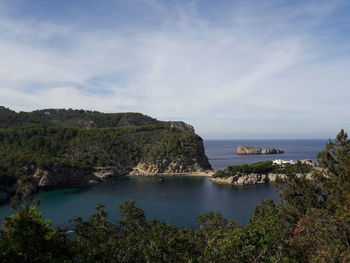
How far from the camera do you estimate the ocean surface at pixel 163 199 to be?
1939 inches

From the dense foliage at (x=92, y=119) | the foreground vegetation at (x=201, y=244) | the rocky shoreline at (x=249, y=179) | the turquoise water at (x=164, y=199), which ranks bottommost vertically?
the turquoise water at (x=164, y=199)

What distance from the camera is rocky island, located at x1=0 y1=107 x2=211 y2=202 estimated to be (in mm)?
74938

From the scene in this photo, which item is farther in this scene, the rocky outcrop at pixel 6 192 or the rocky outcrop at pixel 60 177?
the rocky outcrop at pixel 60 177

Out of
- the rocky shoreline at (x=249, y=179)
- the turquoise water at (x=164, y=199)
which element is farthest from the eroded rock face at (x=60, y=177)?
the rocky shoreline at (x=249, y=179)

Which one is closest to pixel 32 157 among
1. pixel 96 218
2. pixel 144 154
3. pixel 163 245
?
pixel 144 154

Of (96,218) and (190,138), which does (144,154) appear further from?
(96,218)

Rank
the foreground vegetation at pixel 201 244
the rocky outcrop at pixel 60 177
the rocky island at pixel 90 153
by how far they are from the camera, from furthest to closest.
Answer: the rocky island at pixel 90 153
the rocky outcrop at pixel 60 177
the foreground vegetation at pixel 201 244

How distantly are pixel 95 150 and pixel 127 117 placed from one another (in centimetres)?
6325

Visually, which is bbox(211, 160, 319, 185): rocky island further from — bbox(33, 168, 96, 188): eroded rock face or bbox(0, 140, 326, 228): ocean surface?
bbox(33, 168, 96, 188): eroded rock face

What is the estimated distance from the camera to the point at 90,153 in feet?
319

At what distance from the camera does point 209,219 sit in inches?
878

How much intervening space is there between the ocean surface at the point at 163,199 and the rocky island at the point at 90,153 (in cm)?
704

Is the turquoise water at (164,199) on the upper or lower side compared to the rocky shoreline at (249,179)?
lower

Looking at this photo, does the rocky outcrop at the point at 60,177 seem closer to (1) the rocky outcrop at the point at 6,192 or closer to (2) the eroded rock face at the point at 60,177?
(2) the eroded rock face at the point at 60,177
